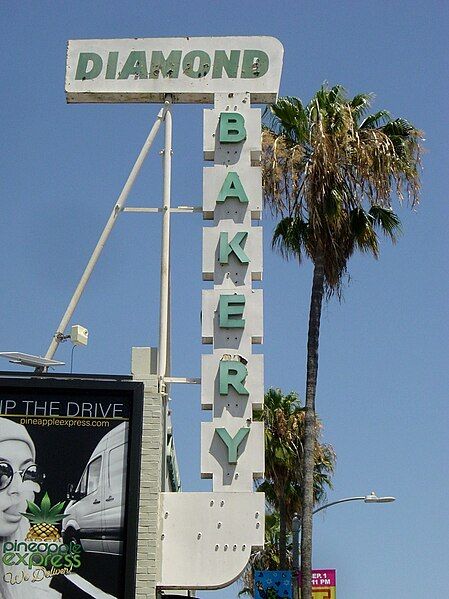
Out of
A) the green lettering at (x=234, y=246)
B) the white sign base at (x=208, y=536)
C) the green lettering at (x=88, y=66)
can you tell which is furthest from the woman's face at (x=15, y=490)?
the green lettering at (x=88, y=66)

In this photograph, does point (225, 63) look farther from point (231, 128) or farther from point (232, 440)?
point (232, 440)

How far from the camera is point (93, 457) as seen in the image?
1530cm

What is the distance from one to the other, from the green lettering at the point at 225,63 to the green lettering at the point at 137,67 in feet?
3.85

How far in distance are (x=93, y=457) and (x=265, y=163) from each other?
1103cm

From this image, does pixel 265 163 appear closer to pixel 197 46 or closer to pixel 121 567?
pixel 197 46

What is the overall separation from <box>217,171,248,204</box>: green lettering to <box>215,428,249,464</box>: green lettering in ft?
Answer: 12.2

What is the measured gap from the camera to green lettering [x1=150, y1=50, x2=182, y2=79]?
18453 millimetres

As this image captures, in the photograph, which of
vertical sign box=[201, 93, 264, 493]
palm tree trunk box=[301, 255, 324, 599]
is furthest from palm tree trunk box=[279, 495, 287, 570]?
vertical sign box=[201, 93, 264, 493]

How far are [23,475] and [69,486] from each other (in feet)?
2.19

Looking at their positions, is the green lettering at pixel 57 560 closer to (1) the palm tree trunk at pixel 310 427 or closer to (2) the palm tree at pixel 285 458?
(1) the palm tree trunk at pixel 310 427

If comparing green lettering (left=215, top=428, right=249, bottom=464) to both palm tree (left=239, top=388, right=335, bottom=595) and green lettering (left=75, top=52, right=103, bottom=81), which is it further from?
palm tree (left=239, top=388, right=335, bottom=595)

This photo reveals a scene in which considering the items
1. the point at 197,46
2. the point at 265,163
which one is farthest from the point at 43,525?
the point at 265,163

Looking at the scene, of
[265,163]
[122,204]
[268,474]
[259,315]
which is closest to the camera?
[259,315]

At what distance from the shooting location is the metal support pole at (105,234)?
683 inches
